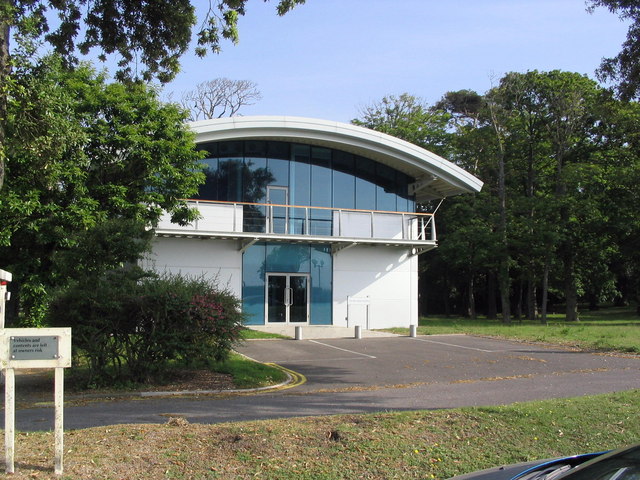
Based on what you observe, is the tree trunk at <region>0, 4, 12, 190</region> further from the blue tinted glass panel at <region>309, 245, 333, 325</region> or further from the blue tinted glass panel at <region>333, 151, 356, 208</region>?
the blue tinted glass panel at <region>333, 151, 356, 208</region>

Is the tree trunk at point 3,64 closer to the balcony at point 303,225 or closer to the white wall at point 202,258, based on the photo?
the balcony at point 303,225

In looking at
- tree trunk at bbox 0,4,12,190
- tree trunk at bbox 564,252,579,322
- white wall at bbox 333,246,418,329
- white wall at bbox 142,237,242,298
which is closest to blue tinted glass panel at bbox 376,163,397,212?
white wall at bbox 333,246,418,329

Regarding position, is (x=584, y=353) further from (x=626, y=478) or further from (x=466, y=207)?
(x=466, y=207)

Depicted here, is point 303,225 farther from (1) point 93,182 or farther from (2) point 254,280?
(1) point 93,182

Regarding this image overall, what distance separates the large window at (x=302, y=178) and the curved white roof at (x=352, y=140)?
1.75 feet

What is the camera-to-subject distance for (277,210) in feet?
88.7

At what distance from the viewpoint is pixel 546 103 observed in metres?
37.2

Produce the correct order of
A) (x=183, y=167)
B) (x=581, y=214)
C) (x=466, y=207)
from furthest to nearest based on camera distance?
(x=466, y=207)
(x=581, y=214)
(x=183, y=167)

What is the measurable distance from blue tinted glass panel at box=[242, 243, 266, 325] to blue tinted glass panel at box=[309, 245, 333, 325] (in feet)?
7.99

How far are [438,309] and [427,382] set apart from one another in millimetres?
42364

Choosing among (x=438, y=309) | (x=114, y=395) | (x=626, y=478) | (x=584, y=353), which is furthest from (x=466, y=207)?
(x=626, y=478)

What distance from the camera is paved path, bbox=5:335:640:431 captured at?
906 centimetres

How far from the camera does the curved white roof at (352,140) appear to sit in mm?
25766

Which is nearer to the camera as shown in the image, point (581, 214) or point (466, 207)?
point (581, 214)
